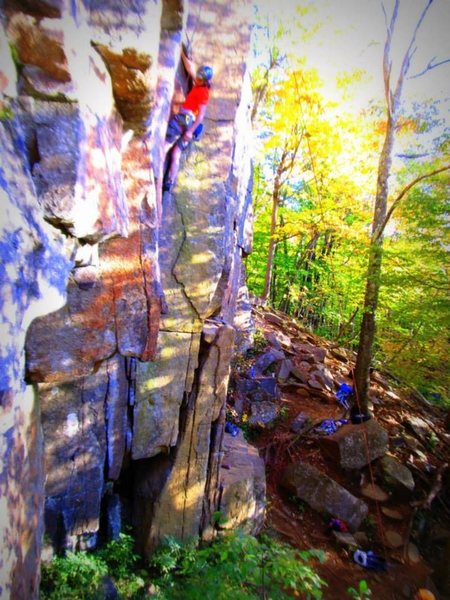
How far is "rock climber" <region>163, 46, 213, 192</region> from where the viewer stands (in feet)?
12.8

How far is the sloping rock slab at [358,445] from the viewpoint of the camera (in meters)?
7.31

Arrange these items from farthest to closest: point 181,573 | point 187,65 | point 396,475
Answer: point 396,475 → point 181,573 → point 187,65

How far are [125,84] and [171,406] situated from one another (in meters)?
3.97

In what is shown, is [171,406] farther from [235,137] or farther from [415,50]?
[415,50]

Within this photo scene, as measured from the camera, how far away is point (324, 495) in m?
6.61

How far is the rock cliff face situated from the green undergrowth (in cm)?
27

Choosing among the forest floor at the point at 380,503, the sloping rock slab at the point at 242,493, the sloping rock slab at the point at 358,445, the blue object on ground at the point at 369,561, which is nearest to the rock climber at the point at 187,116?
the sloping rock slab at the point at 242,493

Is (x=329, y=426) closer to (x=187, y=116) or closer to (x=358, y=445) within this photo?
(x=358, y=445)

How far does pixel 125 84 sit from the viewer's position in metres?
2.14

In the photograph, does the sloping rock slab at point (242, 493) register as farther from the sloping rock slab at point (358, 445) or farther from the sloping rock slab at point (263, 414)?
the sloping rock slab at point (358, 445)

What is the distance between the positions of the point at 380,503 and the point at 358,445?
1296mm

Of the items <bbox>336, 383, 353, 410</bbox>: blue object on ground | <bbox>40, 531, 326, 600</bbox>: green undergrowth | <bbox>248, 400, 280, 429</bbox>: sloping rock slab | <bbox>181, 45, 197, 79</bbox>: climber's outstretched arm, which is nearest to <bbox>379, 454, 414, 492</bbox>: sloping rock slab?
<bbox>336, 383, 353, 410</bbox>: blue object on ground

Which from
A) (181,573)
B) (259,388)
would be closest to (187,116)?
(181,573)

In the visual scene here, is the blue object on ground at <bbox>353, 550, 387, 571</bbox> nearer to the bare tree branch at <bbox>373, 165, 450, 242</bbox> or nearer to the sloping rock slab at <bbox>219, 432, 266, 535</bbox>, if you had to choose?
the sloping rock slab at <bbox>219, 432, 266, 535</bbox>
